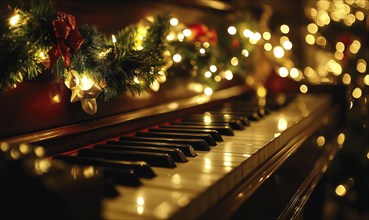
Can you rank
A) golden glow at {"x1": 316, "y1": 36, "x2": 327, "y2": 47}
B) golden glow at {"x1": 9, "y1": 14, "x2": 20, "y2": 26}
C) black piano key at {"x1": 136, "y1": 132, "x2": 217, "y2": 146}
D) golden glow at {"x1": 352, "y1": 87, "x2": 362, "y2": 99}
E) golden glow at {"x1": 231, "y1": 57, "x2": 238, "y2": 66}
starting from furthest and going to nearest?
golden glow at {"x1": 316, "y1": 36, "x2": 327, "y2": 47} → golden glow at {"x1": 352, "y1": 87, "x2": 362, "y2": 99} → golden glow at {"x1": 231, "y1": 57, "x2": 238, "y2": 66} → black piano key at {"x1": 136, "y1": 132, "x2": 217, "y2": 146} → golden glow at {"x1": 9, "y1": 14, "x2": 20, "y2": 26}

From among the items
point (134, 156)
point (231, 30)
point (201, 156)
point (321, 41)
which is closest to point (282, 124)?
point (201, 156)

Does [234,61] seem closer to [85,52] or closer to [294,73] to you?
[294,73]

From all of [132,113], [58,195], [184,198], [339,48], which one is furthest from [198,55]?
[339,48]

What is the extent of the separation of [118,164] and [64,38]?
18.8 inches

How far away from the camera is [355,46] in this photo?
186 inches

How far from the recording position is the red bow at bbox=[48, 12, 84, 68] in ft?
4.58

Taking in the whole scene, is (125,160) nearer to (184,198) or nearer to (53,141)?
(53,141)

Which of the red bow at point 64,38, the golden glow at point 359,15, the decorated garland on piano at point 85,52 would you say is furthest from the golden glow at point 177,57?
the golden glow at point 359,15

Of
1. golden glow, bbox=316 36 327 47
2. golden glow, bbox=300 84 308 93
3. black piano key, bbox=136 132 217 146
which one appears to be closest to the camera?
black piano key, bbox=136 132 217 146

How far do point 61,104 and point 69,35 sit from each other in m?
0.39

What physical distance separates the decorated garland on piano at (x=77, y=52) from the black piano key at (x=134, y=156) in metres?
0.22

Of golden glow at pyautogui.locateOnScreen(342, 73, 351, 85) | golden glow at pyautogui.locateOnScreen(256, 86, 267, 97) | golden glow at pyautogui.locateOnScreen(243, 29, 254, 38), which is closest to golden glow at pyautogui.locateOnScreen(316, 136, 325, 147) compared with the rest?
golden glow at pyautogui.locateOnScreen(256, 86, 267, 97)

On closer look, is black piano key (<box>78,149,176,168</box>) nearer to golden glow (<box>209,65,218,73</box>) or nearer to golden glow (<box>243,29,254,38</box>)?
golden glow (<box>209,65,218,73</box>)

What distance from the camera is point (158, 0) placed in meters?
2.45
